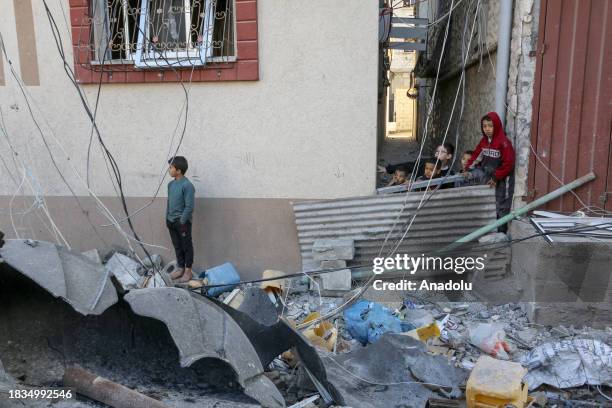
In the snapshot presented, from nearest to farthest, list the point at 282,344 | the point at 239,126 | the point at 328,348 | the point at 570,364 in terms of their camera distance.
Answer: the point at 282,344 → the point at 570,364 → the point at 328,348 → the point at 239,126

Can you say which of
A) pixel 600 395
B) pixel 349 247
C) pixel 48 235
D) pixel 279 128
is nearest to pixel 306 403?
pixel 600 395

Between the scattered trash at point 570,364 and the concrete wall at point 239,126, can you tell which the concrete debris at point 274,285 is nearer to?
the concrete wall at point 239,126

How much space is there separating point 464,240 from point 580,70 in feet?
6.62

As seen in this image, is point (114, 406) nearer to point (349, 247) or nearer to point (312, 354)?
point (312, 354)

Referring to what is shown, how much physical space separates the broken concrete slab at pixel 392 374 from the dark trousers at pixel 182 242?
8.37 feet

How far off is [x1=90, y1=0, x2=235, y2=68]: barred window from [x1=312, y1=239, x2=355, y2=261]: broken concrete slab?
233cm

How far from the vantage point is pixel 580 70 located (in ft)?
16.4

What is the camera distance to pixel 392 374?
3.54m

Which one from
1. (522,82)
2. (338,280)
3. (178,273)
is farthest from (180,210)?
(522,82)

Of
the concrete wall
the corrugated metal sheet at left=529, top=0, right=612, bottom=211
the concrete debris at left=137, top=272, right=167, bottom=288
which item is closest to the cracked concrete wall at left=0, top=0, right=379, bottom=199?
the concrete wall

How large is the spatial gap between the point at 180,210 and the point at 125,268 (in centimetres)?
111

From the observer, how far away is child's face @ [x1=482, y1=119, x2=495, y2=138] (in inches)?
208

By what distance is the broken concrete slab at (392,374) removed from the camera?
3.33m

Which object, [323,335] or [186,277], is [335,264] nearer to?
[323,335]
